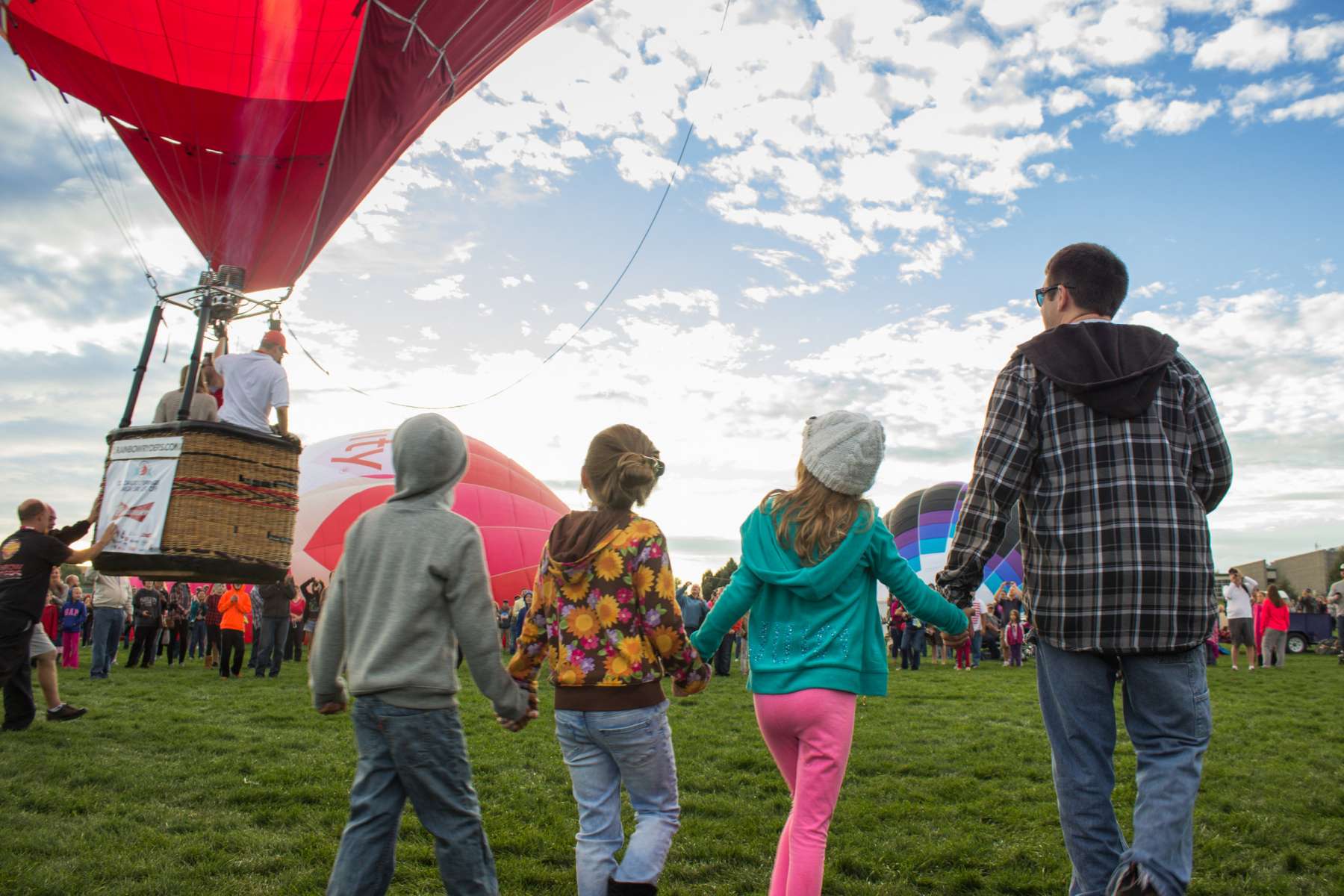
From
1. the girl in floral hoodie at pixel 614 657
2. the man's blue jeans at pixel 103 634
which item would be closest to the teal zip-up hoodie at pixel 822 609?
the girl in floral hoodie at pixel 614 657

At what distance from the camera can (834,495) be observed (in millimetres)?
2938

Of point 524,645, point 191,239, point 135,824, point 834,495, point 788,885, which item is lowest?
point 135,824

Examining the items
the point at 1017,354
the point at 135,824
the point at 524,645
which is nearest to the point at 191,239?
the point at 135,824

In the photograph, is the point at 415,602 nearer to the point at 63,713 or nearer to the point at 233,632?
the point at 63,713

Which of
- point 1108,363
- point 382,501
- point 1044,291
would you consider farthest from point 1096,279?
point 382,501

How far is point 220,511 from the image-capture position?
12.8 feet

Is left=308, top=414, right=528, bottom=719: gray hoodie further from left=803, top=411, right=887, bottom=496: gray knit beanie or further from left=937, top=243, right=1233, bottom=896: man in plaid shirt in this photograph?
left=937, top=243, right=1233, bottom=896: man in plaid shirt

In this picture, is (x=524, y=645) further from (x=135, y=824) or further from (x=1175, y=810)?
(x=135, y=824)

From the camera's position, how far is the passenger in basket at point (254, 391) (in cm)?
436

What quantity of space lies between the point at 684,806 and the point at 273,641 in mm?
9707

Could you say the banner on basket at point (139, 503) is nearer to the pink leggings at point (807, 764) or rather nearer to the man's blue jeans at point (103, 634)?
the pink leggings at point (807, 764)

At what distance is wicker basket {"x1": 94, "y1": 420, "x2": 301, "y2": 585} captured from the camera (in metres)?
3.84

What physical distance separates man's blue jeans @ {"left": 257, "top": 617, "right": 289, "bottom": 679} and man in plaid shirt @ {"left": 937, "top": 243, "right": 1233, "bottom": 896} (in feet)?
39.2

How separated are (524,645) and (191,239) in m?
5.63
